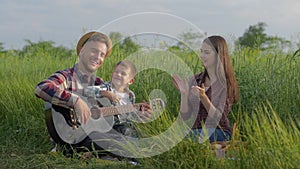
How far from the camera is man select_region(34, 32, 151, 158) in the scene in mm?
3525

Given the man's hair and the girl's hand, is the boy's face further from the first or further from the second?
the girl's hand

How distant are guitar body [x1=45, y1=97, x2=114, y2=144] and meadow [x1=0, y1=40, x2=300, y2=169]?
0.55 ft

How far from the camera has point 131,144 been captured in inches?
125

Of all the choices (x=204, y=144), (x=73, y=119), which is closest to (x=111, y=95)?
(x=73, y=119)

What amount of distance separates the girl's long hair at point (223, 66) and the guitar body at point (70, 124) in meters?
0.86

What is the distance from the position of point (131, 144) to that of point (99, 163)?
1.66 ft

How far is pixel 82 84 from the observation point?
3863 mm

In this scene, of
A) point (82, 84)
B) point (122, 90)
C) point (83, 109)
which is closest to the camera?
point (83, 109)

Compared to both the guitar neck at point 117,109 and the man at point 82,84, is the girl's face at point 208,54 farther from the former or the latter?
the man at point 82,84

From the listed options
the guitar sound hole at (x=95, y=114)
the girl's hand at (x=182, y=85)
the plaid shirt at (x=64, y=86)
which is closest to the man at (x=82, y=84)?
the plaid shirt at (x=64, y=86)

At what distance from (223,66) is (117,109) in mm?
851

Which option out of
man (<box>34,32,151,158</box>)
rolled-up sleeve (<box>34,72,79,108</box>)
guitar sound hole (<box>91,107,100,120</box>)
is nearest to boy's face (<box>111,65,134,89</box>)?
man (<box>34,32,151,158</box>)

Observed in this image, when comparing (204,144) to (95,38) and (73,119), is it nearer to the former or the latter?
(73,119)

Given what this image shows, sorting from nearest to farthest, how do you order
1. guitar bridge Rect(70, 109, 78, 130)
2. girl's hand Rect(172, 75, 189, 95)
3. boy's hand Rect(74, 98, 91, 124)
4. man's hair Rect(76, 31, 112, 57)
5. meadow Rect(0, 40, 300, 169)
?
meadow Rect(0, 40, 300, 169)
boy's hand Rect(74, 98, 91, 124)
guitar bridge Rect(70, 109, 78, 130)
girl's hand Rect(172, 75, 189, 95)
man's hair Rect(76, 31, 112, 57)
